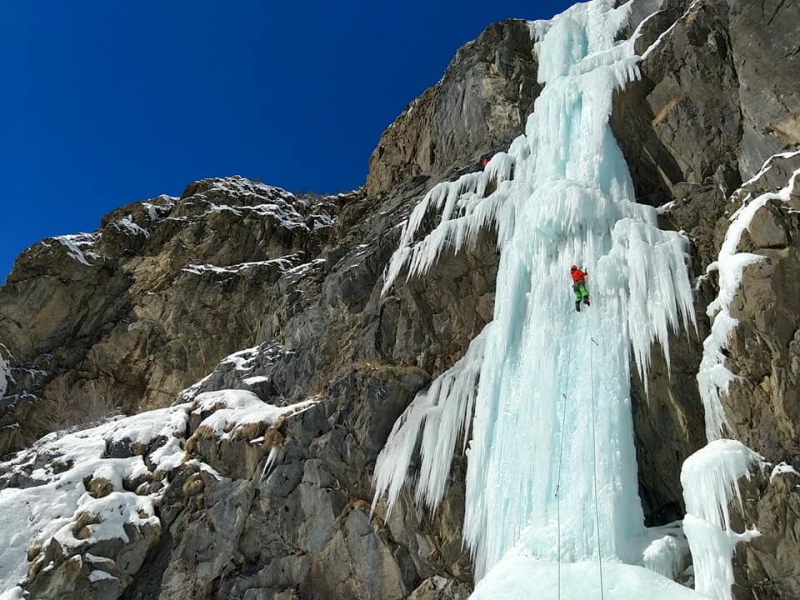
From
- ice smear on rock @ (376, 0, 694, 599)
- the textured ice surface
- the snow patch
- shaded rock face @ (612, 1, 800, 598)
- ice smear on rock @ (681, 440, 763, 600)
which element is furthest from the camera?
A: the snow patch

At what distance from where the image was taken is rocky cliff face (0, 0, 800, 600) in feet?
31.8

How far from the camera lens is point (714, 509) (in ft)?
28.6

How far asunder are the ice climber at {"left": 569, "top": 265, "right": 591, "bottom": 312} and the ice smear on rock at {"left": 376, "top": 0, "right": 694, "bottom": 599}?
0.60ft

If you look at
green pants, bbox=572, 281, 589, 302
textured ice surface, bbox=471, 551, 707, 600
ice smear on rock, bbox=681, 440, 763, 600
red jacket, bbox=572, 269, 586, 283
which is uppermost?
red jacket, bbox=572, 269, 586, 283

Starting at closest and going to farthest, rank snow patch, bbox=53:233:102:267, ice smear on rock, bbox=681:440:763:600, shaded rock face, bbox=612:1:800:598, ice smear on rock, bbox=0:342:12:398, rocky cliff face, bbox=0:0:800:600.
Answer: ice smear on rock, bbox=681:440:763:600
shaded rock face, bbox=612:1:800:598
rocky cliff face, bbox=0:0:800:600
ice smear on rock, bbox=0:342:12:398
snow patch, bbox=53:233:102:267

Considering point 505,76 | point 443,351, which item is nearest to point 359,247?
point 443,351

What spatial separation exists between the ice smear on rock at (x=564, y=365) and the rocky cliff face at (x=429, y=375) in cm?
51

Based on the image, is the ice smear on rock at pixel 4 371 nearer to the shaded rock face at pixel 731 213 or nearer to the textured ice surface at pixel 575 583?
the textured ice surface at pixel 575 583

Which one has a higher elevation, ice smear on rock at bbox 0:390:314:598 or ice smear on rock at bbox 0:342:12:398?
ice smear on rock at bbox 0:342:12:398

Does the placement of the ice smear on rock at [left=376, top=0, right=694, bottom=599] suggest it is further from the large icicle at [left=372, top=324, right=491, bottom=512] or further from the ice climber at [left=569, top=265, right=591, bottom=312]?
the ice climber at [left=569, top=265, right=591, bottom=312]

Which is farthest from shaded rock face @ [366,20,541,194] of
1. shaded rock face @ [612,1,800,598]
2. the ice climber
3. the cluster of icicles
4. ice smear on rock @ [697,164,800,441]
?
ice smear on rock @ [697,164,800,441]

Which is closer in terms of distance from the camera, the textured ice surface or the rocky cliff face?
the textured ice surface

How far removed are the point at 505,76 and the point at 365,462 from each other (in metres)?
13.8

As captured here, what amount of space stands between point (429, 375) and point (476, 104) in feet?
35.4
